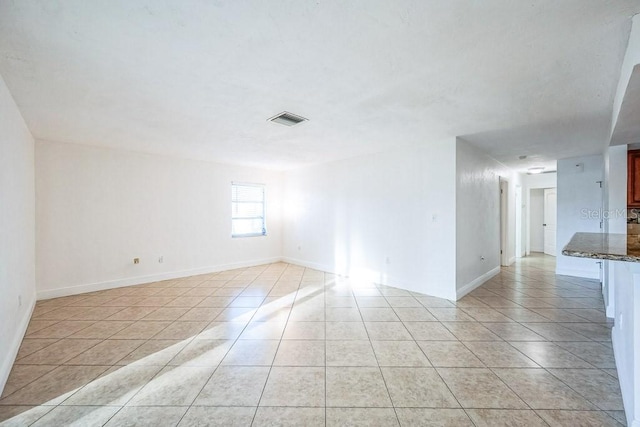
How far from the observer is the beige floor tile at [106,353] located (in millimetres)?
2236

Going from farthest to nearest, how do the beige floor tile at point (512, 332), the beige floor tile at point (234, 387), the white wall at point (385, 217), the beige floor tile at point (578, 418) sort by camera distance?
the white wall at point (385, 217)
the beige floor tile at point (512, 332)
the beige floor tile at point (234, 387)
the beige floor tile at point (578, 418)

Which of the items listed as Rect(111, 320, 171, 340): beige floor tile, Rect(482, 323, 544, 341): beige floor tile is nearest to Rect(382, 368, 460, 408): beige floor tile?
Rect(482, 323, 544, 341): beige floor tile

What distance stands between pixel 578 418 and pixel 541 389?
0.84 ft

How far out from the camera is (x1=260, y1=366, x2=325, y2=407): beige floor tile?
1761 millimetres

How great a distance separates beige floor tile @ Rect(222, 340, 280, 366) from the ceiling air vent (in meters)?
2.41

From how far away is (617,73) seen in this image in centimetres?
197

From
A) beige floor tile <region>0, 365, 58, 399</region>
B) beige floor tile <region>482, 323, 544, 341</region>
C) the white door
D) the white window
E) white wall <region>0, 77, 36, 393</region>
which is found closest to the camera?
beige floor tile <region>0, 365, 58, 399</region>

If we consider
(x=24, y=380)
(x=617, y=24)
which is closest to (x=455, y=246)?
(x=617, y=24)

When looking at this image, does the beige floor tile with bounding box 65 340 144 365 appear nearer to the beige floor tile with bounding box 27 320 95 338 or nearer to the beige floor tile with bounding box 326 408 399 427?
the beige floor tile with bounding box 27 320 95 338

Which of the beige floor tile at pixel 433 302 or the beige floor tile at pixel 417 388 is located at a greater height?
the beige floor tile at pixel 433 302

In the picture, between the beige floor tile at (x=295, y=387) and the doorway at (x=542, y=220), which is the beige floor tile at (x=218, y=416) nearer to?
the beige floor tile at (x=295, y=387)

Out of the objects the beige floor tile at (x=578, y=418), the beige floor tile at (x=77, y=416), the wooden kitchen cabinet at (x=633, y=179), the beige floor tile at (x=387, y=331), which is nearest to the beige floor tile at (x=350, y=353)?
the beige floor tile at (x=387, y=331)

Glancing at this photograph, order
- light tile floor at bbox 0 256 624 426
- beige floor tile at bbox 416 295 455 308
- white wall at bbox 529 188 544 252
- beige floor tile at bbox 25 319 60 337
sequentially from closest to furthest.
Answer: light tile floor at bbox 0 256 624 426 < beige floor tile at bbox 25 319 60 337 < beige floor tile at bbox 416 295 455 308 < white wall at bbox 529 188 544 252

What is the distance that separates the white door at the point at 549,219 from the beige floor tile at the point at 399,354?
26.0ft
